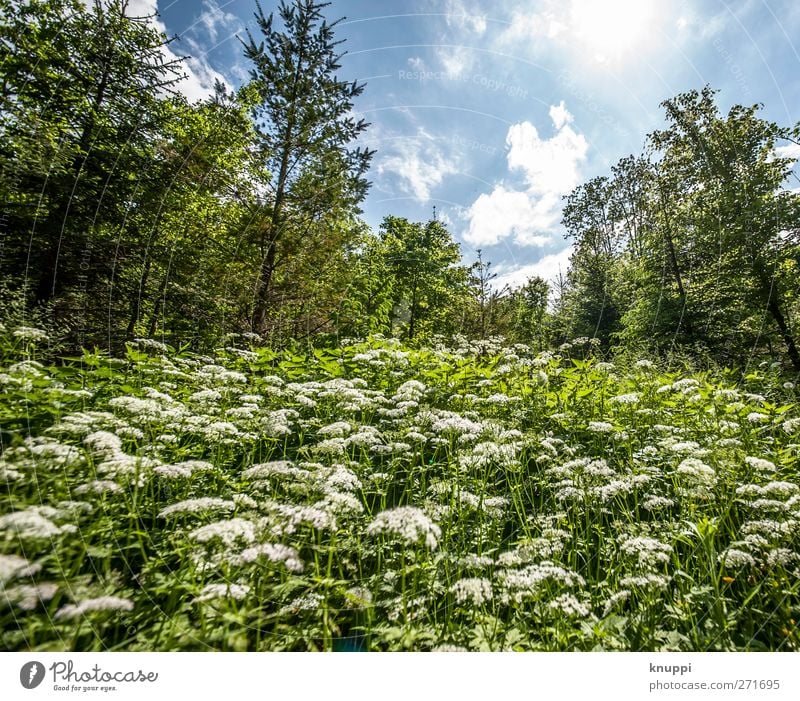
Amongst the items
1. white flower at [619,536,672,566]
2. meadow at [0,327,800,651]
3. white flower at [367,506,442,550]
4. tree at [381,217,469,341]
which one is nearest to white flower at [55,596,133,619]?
meadow at [0,327,800,651]

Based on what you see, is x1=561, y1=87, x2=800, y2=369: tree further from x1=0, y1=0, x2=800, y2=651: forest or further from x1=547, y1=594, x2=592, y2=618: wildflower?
x1=547, y1=594, x2=592, y2=618: wildflower

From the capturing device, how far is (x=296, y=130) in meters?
7.21

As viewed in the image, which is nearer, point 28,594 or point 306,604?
point 28,594

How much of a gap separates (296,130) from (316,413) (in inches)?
269

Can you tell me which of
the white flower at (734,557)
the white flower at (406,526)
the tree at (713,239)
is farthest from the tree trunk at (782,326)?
the white flower at (406,526)

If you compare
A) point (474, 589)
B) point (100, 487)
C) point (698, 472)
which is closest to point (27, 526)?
point (100, 487)

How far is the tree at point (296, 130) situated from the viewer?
7.10 meters

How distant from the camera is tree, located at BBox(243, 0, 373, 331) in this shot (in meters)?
7.10

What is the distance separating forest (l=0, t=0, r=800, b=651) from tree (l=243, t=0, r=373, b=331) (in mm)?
58

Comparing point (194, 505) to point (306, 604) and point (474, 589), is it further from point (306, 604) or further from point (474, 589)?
point (474, 589)

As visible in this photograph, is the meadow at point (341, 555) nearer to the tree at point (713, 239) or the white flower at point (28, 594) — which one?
the white flower at point (28, 594)

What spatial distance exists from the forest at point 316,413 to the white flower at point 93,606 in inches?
0.9

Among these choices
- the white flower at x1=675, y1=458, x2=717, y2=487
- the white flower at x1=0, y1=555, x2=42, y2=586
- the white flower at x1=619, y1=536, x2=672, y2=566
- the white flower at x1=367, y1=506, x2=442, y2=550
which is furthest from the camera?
the white flower at x1=675, y1=458, x2=717, y2=487

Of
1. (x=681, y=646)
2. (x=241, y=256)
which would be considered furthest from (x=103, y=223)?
(x=681, y=646)
